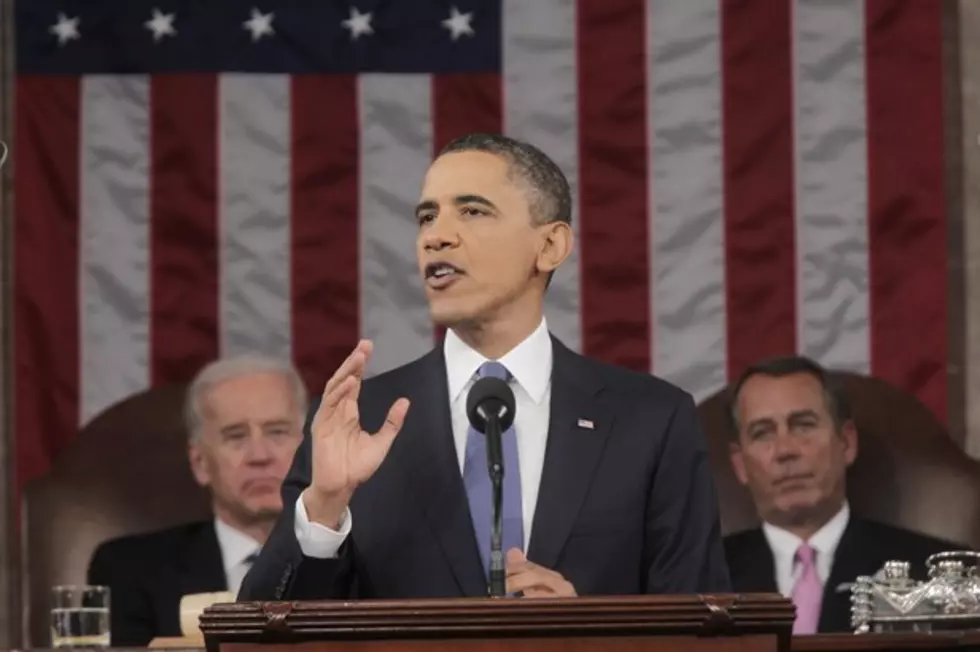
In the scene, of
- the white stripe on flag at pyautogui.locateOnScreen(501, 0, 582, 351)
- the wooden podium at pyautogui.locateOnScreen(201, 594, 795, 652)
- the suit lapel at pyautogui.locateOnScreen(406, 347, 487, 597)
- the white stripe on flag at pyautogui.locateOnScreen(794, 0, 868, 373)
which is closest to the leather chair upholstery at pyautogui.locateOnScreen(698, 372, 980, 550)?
the white stripe on flag at pyautogui.locateOnScreen(794, 0, 868, 373)

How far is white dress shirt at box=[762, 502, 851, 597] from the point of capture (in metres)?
6.03

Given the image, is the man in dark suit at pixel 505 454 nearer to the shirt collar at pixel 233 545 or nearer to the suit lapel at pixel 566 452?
the suit lapel at pixel 566 452

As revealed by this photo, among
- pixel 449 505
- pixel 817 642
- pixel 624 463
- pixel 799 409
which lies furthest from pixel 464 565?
pixel 799 409

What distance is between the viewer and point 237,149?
21.0 ft

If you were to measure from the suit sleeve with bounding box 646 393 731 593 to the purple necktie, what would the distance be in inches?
9.7

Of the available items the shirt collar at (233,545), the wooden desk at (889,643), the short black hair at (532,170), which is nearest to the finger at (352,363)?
the short black hair at (532,170)

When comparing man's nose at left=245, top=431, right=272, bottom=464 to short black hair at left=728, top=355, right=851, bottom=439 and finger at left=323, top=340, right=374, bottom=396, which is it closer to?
short black hair at left=728, top=355, right=851, bottom=439

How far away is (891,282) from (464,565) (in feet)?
9.83

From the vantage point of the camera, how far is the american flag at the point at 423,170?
6.27m

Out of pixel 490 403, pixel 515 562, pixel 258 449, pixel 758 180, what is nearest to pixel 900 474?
pixel 758 180

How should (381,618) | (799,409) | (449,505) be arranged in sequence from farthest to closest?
(799,409) < (449,505) < (381,618)

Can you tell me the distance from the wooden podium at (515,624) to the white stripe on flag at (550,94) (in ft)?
11.2

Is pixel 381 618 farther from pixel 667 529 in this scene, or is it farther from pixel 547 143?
pixel 547 143

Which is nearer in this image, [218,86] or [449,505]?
[449,505]
